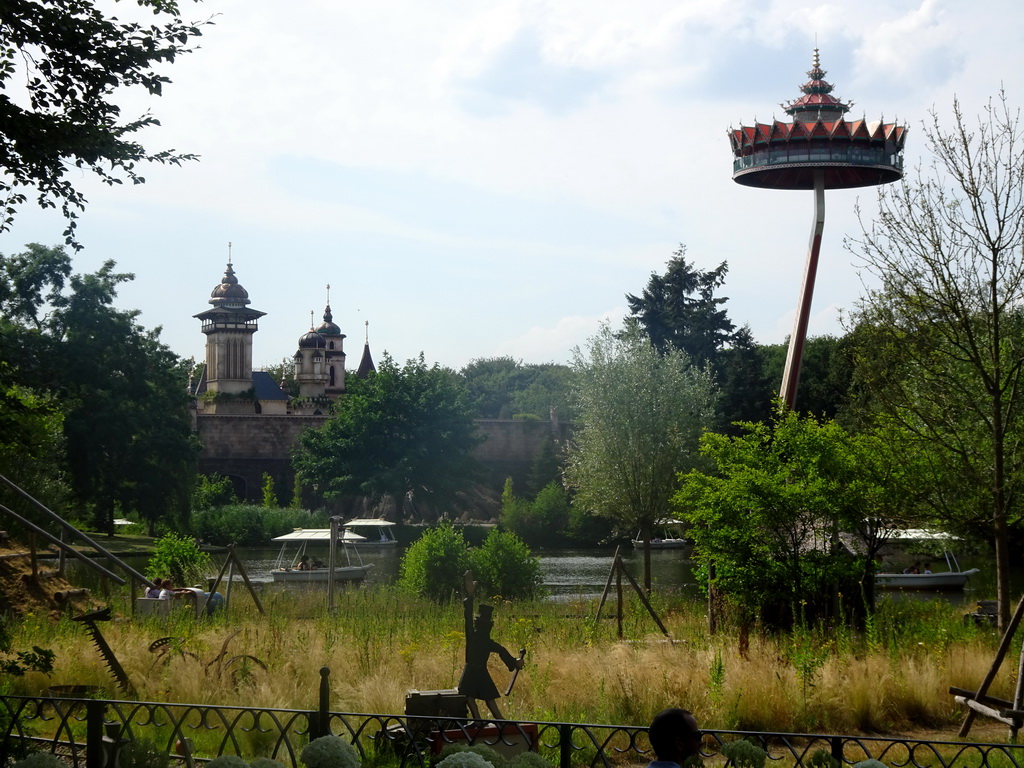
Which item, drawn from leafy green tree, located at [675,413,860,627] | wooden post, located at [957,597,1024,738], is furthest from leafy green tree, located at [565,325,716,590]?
wooden post, located at [957,597,1024,738]

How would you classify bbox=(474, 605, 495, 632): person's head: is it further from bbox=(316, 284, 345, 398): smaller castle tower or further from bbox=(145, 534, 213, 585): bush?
bbox=(316, 284, 345, 398): smaller castle tower

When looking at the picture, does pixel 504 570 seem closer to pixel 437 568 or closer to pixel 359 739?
pixel 437 568

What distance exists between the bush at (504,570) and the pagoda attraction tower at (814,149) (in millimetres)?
8988

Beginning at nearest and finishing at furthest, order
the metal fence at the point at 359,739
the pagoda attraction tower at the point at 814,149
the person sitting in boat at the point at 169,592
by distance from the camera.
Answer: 1. the metal fence at the point at 359,739
2. the person sitting in boat at the point at 169,592
3. the pagoda attraction tower at the point at 814,149

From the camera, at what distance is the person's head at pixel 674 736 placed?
4953 mm

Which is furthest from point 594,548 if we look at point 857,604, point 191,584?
point 857,604

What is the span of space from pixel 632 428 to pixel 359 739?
29.5 metres

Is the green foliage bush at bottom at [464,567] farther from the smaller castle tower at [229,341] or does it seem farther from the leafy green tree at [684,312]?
the smaller castle tower at [229,341]

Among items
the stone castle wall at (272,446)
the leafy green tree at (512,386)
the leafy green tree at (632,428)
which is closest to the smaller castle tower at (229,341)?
the stone castle wall at (272,446)

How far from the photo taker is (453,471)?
58250 mm

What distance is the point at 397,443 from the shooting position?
189ft

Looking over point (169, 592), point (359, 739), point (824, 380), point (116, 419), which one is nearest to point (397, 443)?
point (116, 419)

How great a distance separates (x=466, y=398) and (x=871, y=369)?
4550 centimetres

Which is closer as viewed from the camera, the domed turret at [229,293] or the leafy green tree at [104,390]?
the leafy green tree at [104,390]
